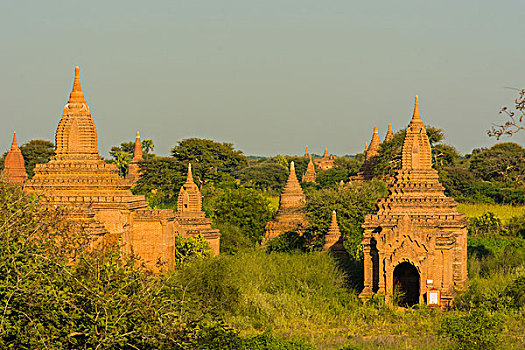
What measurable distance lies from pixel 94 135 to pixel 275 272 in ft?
25.9

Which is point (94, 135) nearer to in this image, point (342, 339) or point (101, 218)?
point (101, 218)

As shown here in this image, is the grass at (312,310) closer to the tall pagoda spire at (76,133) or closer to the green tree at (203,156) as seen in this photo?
the tall pagoda spire at (76,133)

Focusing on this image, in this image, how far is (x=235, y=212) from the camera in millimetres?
48438

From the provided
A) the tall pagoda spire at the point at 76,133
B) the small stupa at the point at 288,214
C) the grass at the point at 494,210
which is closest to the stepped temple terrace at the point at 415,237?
the tall pagoda spire at the point at 76,133

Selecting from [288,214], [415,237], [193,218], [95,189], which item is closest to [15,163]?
[288,214]

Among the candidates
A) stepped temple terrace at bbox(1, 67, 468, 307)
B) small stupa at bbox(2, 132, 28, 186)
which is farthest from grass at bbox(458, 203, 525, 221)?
small stupa at bbox(2, 132, 28, 186)

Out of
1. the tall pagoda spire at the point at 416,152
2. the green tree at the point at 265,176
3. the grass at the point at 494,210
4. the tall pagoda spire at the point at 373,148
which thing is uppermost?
the green tree at the point at 265,176

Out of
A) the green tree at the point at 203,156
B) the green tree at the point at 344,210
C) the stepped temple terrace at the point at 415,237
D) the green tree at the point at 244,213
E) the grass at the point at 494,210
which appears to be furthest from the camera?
the green tree at the point at 203,156

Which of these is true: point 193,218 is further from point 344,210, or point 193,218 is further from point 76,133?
point 76,133

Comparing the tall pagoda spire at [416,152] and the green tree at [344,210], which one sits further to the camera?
the green tree at [344,210]

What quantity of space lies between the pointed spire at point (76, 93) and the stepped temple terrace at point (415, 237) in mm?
10585

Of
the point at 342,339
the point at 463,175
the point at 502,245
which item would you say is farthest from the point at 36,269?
the point at 463,175

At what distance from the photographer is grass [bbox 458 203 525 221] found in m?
55.3

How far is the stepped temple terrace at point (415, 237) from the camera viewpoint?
26.3 meters
